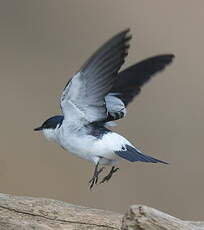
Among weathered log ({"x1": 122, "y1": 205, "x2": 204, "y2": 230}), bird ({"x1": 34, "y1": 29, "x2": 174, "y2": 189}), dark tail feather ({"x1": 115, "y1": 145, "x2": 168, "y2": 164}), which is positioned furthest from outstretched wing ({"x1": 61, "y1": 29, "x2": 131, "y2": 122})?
weathered log ({"x1": 122, "y1": 205, "x2": 204, "y2": 230})

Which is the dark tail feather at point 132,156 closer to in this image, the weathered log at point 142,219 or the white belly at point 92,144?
the white belly at point 92,144

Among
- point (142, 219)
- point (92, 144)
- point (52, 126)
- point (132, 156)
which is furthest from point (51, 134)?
point (142, 219)

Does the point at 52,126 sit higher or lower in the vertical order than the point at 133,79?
lower

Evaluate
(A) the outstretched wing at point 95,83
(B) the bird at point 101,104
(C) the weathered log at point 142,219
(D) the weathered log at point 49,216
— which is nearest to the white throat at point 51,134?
(B) the bird at point 101,104

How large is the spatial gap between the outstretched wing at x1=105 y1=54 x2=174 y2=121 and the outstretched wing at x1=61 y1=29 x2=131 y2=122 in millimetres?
188

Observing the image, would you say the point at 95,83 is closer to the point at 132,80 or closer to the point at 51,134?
the point at 51,134

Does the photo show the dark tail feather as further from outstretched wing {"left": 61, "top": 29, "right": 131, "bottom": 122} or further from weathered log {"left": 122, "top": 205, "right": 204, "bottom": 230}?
weathered log {"left": 122, "top": 205, "right": 204, "bottom": 230}

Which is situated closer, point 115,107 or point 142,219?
point 142,219

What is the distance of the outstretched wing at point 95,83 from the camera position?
2475mm

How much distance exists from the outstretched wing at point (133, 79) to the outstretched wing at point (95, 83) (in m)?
0.19

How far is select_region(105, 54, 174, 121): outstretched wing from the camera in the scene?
2.84m

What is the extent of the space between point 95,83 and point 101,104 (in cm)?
7

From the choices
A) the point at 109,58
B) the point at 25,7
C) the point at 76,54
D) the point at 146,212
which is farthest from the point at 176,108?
the point at 146,212

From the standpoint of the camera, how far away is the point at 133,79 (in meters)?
2.91
